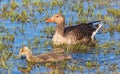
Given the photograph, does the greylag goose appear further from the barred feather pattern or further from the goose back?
the goose back

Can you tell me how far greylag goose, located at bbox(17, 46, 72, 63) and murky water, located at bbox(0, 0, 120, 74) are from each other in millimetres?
145

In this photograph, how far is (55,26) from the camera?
17531 millimetres

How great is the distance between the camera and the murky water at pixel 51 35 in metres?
13.0

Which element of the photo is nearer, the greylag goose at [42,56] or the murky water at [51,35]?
the murky water at [51,35]

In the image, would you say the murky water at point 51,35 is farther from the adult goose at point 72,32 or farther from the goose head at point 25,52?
the adult goose at point 72,32

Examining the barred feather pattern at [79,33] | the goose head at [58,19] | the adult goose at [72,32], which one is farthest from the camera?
the goose head at [58,19]

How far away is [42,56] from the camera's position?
13852 millimetres

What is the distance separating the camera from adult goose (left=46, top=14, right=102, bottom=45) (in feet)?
52.9

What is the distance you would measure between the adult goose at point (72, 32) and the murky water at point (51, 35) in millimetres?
297

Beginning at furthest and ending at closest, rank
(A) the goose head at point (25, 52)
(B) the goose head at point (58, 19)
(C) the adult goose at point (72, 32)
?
(B) the goose head at point (58, 19) → (C) the adult goose at point (72, 32) → (A) the goose head at point (25, 52)

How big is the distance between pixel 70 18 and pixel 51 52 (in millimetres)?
3972

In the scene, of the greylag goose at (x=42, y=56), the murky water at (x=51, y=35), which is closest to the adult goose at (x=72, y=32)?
the murky water at (x=51, y=35)

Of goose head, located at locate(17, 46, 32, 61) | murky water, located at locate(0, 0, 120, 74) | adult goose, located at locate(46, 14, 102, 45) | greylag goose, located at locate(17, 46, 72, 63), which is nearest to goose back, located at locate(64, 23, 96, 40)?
adult goose, located at locate(46, 14, 102, 45)

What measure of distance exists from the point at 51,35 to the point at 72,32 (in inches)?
26.7
